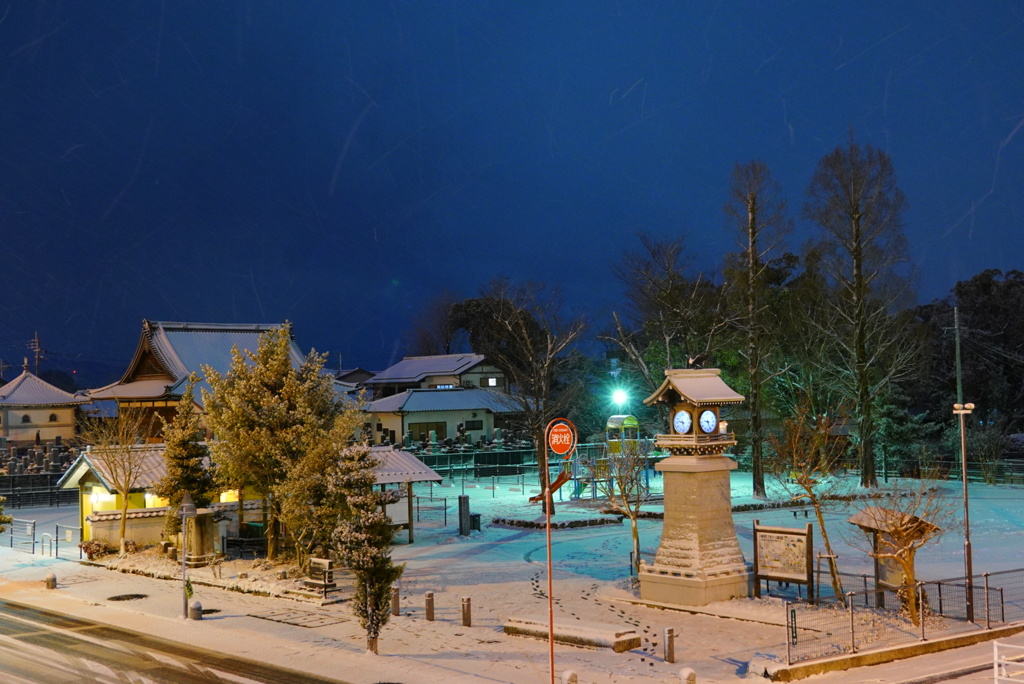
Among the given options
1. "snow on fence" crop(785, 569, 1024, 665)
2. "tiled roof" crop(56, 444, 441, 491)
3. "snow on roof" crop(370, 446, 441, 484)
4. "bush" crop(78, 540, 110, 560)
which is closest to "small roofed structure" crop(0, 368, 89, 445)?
"tiled roof" crop(56, 444, 441, 491)

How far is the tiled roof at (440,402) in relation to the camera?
63156mm

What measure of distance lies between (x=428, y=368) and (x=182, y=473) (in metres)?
48.4

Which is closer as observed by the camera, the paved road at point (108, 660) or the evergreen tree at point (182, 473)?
the paved road at point (108, 660)

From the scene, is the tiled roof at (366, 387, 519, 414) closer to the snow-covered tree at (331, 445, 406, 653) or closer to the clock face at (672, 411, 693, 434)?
the clock face at (672, 411, 693, 434)

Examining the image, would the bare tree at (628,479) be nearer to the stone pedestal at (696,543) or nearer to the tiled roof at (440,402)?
the stone pedestal at (696,543)

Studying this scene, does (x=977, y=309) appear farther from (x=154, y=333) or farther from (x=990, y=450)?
(x=154, y=333)

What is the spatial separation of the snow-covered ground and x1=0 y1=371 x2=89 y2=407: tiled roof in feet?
126

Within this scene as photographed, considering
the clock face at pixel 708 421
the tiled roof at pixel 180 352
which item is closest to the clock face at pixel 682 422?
the clock face at pixel 708 421

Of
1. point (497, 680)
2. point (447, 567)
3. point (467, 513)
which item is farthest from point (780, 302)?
point (497, 680)

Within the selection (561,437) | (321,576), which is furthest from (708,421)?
(321,576)

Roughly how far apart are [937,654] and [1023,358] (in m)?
48.5

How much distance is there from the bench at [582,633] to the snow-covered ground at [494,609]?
0.22 metres

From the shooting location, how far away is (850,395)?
44.8 m

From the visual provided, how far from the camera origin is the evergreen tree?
89.6 feet
